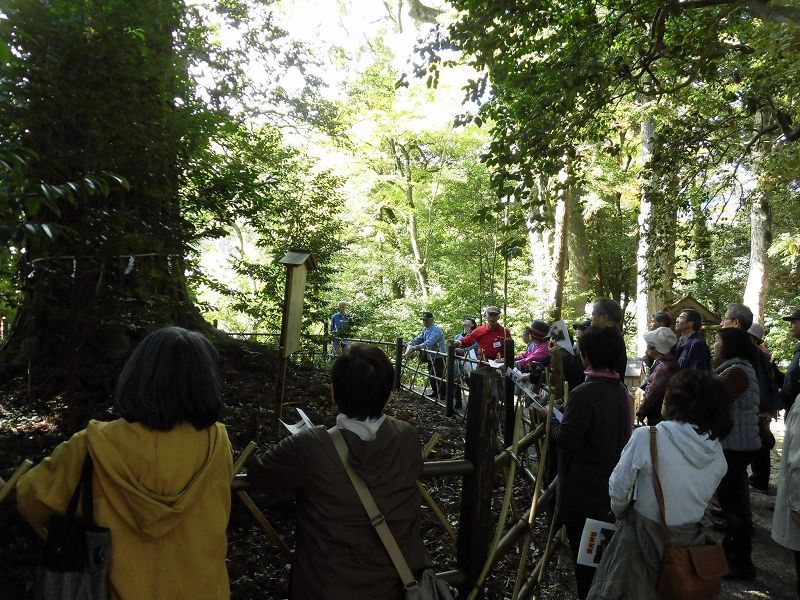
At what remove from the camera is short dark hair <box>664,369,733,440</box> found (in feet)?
8.64

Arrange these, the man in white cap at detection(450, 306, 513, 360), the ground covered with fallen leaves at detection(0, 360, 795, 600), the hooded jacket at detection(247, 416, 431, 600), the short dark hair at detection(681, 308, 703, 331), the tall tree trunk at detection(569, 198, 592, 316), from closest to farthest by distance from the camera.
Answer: the hooded jacket at detection(247, 416, 431, 600), the ground covered with fallen leaves at detection(0, 360, 795, 600), the short dark hair at detection(681, 308, 703, 331), the man in white cap at detection(450, 306, 513, 360), the tall tree trunk at detection(569, 198, 592, 316)

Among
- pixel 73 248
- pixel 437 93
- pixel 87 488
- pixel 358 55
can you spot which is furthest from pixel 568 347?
pixel 358 55

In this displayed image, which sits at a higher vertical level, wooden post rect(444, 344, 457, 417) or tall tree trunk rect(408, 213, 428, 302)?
tall tree trunk rect(408, 213, 428, 302)

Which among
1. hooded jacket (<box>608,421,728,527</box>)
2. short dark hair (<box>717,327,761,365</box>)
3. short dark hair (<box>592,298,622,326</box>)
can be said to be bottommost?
hooded jacket (<box>608,421,728,527</box>)

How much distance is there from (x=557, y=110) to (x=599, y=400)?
9.69 ft

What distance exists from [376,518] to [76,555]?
856 mm

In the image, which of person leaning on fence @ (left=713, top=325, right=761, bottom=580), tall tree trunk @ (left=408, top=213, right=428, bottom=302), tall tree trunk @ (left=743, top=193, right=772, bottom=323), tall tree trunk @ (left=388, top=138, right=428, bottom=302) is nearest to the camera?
person leaning on fence @ (left=713, top=325, right=761, bottom=580)

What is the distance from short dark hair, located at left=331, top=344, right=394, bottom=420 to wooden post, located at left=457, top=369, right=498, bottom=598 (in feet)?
2.33

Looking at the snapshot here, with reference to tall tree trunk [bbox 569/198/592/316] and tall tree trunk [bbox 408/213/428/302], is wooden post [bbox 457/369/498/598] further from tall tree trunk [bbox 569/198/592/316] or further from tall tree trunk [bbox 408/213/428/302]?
tall tree trunk [bbox 408/213/428/302]

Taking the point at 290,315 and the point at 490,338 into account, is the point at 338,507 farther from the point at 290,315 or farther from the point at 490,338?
the point at 490,338

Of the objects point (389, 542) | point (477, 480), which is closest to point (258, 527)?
point (477, 480)

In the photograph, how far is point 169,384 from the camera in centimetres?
166

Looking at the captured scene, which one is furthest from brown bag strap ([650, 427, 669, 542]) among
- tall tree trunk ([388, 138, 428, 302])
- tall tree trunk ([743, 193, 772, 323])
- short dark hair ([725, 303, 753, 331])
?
tall tree trunk ([388, 138, 428, 302])

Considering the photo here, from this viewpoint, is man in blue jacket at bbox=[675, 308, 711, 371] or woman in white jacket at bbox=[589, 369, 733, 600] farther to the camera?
Answer: man in blue jacket at bbox=[675, 308, 711, 371]
